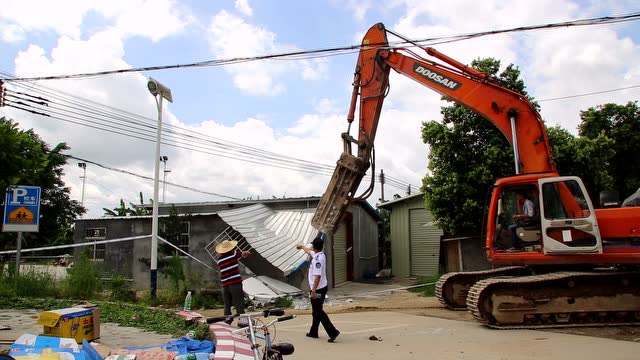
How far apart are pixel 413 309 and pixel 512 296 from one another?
11.6 ft

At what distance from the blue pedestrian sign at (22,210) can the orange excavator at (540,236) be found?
7151 mm

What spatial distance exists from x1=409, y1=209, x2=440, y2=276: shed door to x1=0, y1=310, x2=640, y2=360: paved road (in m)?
13.7

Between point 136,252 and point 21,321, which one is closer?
point 21,321

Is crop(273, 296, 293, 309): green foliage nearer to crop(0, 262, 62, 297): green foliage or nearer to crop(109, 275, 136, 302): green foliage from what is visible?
crop(109, 275, 136, 302): green foliage

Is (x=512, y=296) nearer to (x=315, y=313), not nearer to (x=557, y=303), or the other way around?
(x=557, y=303)

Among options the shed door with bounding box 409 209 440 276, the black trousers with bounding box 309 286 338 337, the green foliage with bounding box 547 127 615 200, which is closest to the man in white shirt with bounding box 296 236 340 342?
the black trousers with bounding box 309 286 338 337

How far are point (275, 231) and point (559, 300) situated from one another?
1005 centimetres

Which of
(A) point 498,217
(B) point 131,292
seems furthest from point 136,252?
(A) point 498,217

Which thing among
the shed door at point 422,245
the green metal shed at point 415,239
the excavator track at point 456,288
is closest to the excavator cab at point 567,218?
the excavator track at point 456,288

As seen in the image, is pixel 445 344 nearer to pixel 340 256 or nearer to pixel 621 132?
pixel 340 256

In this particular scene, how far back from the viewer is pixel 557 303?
30.8 ft

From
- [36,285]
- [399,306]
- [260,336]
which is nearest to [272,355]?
[260,336]

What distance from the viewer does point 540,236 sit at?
950 centimetres

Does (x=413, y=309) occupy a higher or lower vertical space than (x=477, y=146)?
lower
